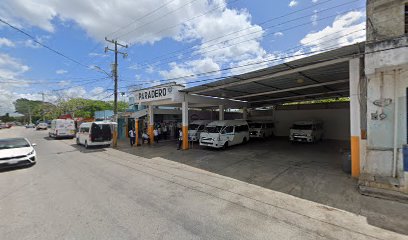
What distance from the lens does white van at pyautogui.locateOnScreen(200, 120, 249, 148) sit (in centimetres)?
1391

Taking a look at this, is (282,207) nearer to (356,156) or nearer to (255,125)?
(356,156)

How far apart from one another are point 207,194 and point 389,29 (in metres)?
7.96

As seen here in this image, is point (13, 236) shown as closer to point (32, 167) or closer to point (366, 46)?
point (32, 167)

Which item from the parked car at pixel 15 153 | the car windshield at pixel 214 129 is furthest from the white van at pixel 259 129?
the parked car at pixel 15 153

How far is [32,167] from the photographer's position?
9.38 m

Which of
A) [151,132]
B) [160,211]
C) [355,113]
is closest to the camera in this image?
[160,211]

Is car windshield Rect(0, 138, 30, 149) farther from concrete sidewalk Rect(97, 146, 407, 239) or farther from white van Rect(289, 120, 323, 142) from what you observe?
white van Rect(289, 120, 323, 142)

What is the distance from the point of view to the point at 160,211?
15.9ft

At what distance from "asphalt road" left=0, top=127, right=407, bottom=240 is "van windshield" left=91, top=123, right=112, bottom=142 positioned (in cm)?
796

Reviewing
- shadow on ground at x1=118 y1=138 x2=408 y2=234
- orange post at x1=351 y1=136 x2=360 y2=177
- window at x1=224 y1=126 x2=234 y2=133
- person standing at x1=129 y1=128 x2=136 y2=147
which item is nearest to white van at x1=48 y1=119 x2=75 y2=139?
person standing at x1=129 y1=128 x2=136 y2=147

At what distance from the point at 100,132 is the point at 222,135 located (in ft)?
32.3

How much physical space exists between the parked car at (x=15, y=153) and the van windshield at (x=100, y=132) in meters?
5.53

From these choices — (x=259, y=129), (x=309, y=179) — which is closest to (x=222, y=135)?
(x=309, y=179)

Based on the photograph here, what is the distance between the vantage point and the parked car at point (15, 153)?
8.52 m
